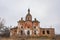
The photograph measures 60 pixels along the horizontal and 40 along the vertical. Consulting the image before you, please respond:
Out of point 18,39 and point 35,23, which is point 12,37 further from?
point 35,23

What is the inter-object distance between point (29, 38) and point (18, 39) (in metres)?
2.84

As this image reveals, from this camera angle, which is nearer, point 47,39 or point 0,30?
point 47,39

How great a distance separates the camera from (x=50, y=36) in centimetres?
3266

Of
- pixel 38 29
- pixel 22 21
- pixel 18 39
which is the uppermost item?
pixel 22 21

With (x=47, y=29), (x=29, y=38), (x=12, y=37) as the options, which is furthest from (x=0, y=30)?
(x=47, y=29)

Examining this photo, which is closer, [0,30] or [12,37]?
[12,37]

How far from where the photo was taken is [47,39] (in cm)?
3234

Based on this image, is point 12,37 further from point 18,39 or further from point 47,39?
point 47,39

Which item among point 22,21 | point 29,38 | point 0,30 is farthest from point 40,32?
point 0,30

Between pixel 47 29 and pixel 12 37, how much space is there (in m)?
9.23

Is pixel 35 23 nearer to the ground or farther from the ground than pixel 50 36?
farther from the ground

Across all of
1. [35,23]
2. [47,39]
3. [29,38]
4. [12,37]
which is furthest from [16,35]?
[47,39]

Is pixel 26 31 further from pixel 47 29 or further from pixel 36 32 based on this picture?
pixel 47 29

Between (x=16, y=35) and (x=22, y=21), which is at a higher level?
(x=22, y=21)
